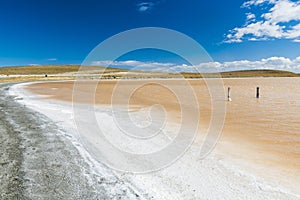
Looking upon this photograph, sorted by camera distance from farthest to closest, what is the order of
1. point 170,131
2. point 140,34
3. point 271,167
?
point 140,34 < point 170,131 < point 271,167

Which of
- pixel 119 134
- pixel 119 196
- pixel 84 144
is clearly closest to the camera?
pixel 119 196

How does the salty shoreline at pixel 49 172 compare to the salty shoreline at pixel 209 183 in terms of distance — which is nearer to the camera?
the salty shoreline at pixel 49 172

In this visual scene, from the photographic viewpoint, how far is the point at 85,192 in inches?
162

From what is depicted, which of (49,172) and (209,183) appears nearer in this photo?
(209,183)

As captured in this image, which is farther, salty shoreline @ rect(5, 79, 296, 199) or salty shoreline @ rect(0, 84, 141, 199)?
salty shoreline @ rect(5, 79, 296, 199)

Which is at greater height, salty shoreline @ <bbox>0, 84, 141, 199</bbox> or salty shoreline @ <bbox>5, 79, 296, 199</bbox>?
salty shoreline @ <bbox>0, 84, 141, 199</bbox>

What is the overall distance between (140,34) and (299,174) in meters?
9.83

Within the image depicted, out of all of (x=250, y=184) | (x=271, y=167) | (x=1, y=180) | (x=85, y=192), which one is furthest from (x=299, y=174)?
(x=1, y=180)

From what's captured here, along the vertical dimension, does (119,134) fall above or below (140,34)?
below

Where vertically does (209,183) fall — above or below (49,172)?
below

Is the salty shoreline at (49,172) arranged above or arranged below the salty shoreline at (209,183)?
above

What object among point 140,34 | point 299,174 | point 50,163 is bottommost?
point 299,174

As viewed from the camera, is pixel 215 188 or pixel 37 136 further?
pixel 37 136

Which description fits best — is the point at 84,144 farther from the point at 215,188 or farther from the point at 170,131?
the point at 215,188
